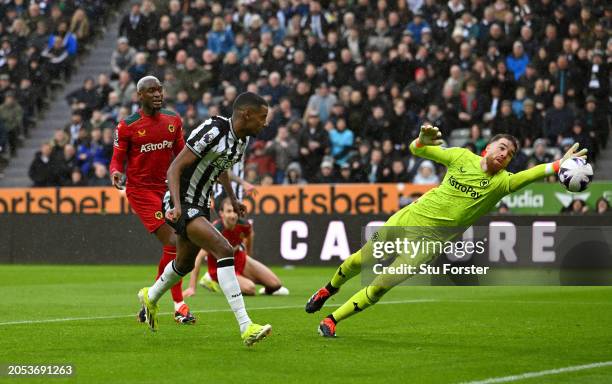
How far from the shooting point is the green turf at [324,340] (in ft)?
27.7

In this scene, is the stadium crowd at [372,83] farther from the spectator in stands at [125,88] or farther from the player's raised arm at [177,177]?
the player's raised arm at [177,177]

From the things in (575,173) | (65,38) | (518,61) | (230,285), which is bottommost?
(230,285)

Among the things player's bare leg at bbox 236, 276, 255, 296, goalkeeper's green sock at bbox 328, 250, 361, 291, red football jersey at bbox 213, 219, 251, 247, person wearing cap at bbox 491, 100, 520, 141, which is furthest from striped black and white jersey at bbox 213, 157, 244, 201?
goalkeeper's green sock at bbox 328, 250, 361, 291

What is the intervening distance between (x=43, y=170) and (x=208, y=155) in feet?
60.2

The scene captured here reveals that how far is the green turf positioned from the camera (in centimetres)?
845

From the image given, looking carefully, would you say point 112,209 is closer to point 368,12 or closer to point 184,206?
point 368,12

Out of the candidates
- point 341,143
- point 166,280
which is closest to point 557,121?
point 341,143

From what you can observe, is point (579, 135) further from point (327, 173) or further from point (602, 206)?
point (327, 173)

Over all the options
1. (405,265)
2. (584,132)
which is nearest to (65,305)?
(405,265)

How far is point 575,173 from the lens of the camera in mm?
10164

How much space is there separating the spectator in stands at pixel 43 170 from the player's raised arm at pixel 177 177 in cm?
1806

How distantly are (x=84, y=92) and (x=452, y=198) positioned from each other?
20.6 meters

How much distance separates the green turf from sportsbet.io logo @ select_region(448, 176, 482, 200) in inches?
51.8

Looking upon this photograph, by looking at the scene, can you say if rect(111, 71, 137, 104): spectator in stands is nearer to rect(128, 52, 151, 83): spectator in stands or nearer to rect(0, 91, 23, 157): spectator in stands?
rect(128, 52, 151, 83): spectator in stands
